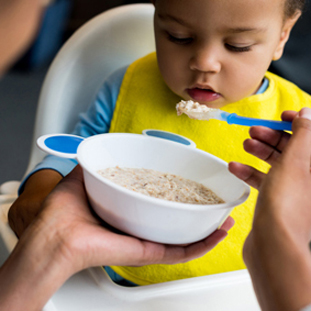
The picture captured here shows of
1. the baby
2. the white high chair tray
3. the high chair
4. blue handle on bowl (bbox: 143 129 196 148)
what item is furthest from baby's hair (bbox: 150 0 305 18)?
the white high chair tray

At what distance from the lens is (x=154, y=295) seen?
29.5 inches

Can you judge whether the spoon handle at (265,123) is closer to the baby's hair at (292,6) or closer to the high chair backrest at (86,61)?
the baby's hair at (292,6)

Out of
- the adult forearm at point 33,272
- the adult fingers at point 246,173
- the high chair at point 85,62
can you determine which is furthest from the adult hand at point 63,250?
the high chair at point 85,62

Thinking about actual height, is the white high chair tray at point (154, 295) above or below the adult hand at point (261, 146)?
below

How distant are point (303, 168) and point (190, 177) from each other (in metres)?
0.29

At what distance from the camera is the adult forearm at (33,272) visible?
1.94 feet

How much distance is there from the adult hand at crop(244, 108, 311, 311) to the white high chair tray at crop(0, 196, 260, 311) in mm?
191

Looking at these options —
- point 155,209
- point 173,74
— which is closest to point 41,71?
point 173,74

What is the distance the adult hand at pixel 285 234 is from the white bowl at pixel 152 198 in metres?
0.08

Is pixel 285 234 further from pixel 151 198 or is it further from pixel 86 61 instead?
pixel 86 61

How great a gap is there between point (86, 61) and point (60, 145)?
63 centimetres

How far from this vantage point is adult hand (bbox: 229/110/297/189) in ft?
2.36

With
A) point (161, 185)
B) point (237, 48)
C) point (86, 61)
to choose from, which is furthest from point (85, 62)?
point (161, 185)

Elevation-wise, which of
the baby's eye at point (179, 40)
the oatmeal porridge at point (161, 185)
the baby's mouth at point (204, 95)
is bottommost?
the oatmeal porridge at point (161, 185)
